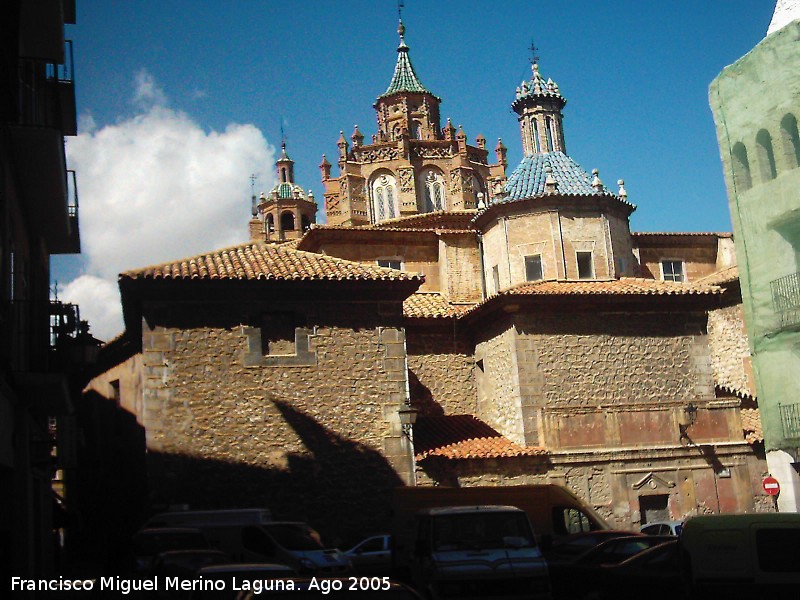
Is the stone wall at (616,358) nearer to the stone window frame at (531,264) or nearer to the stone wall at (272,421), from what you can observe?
the stone window frame at (531,264)

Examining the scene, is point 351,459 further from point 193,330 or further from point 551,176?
point 551,176

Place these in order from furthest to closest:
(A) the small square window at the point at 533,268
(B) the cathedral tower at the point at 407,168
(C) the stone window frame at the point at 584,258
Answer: (B) the cathedral tower at the point at 407,168 → (A) the small square window at the point at 533,268 → (C) the stone window frame at the point at 584,258

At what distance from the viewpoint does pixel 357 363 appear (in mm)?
20828

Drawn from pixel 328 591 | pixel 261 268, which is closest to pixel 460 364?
pixel 261 268

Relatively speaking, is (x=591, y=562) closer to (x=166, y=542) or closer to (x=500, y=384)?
(x=166, y=542)

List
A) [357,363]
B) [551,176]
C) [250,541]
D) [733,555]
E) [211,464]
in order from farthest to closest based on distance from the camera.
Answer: [551,176], [357,363], [211,464], [250,541], [733,555]

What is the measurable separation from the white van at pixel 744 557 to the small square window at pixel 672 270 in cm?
2257

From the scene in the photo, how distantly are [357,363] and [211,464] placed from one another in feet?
12.7

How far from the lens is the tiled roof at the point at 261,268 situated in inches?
787

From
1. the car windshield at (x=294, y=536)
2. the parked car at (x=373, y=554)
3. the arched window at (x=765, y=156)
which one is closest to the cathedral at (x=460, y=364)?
the parked car at (x=373, y=554)

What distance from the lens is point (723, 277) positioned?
1197 inches

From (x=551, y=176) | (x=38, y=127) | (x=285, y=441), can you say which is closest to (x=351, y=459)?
(x=285, y=441)

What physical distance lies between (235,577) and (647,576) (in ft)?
21.2

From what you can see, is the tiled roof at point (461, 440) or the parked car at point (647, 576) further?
the tiled roof at point (461, 440)
